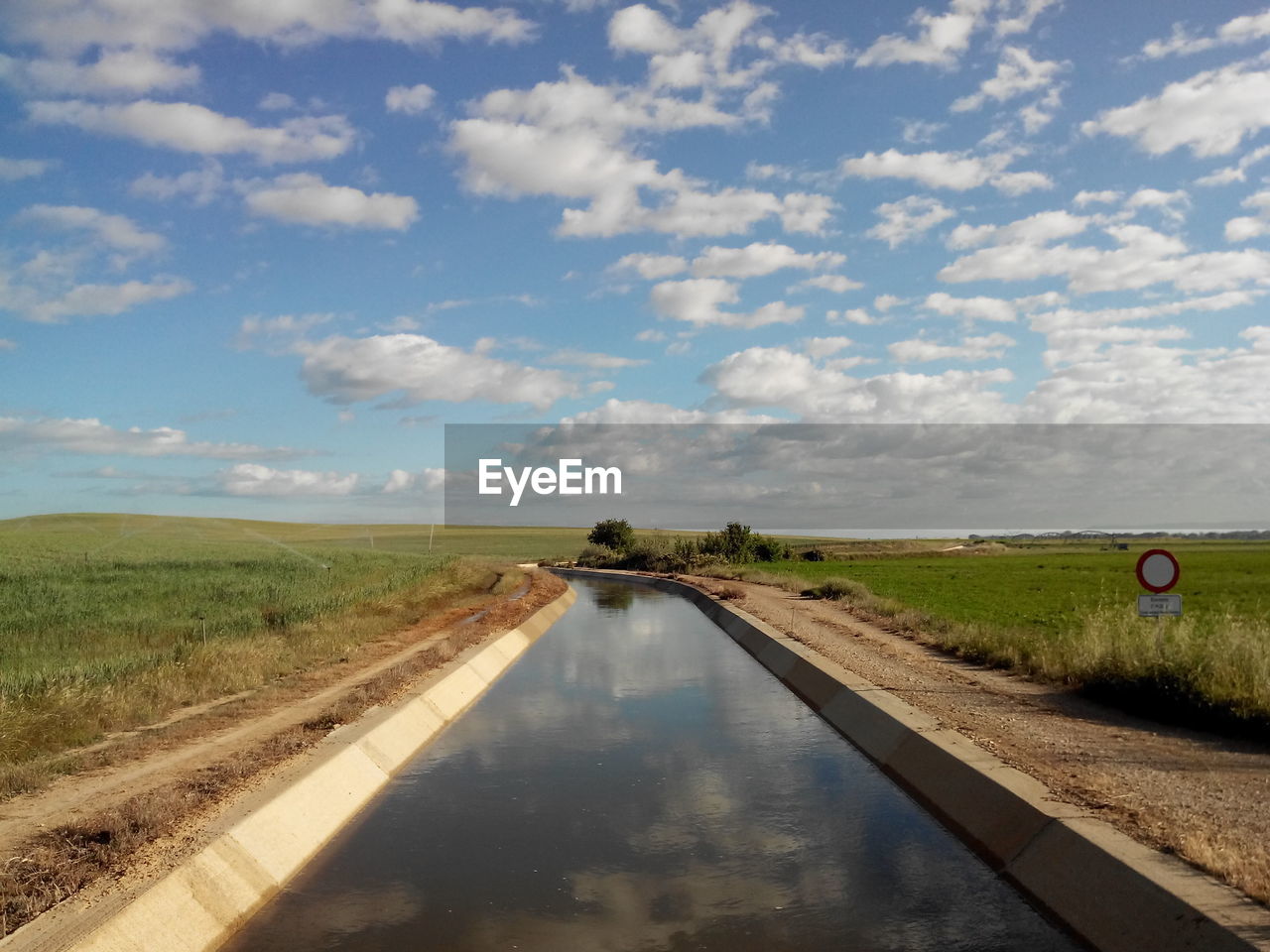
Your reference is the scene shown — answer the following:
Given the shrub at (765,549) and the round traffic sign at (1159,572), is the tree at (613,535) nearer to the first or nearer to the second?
the shrub at (765,549)

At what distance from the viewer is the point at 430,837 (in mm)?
9961

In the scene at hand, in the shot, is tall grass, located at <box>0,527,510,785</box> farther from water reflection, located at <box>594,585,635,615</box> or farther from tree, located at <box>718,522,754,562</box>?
tree, located at <box>718,522,754,562</box>

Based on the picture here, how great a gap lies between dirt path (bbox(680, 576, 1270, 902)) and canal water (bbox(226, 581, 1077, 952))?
1.21 m

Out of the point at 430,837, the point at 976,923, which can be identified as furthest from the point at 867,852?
the point at 430,837

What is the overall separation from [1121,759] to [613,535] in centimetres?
7823

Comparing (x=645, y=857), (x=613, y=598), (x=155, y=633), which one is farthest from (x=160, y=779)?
(x=613, y=598)

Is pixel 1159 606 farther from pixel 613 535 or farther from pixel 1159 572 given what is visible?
pixel 613 535

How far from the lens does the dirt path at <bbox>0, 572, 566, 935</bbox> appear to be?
25.0ft

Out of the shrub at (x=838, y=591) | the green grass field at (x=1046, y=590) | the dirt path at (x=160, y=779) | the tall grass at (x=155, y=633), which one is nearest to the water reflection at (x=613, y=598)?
the tall grass at (x=155, y=633)

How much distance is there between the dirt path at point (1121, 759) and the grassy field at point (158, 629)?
1050 cm

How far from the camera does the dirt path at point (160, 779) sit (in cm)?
761

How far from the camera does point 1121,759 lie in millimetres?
10875

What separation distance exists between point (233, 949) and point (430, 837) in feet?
9.44

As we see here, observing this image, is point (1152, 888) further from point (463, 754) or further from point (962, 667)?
point (962, 667)
